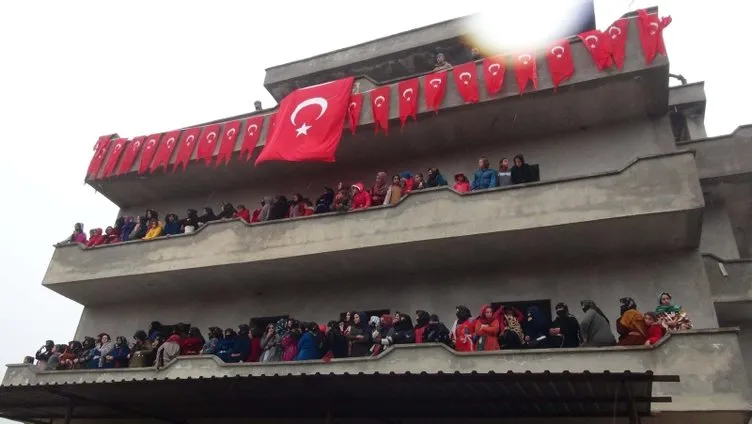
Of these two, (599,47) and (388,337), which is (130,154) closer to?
(388,337)

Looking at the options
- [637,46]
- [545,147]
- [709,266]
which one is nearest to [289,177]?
[545,147]

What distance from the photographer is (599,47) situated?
11.9 m

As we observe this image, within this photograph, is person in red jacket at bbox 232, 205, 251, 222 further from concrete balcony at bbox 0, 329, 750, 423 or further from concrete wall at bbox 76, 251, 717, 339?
concrete balcony at bbox 0, 329, 750, 423

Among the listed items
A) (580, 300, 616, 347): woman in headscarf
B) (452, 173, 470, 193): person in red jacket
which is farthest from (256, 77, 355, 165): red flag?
(580, 300, 616, 347): woman in headscarf

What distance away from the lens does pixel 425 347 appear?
9.75 meters

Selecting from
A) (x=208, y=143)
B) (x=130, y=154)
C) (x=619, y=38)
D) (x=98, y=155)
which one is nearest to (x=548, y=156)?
(x=619, y=38)

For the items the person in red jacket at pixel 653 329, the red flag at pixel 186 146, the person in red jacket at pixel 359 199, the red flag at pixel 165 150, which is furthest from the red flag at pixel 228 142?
the person in red jacket at pixel 653 329

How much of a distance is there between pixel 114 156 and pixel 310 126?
21.2ft

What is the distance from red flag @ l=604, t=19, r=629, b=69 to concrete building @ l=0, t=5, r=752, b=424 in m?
0.14

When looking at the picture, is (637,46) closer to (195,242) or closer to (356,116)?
(356,116)

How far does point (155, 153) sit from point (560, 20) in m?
11.9

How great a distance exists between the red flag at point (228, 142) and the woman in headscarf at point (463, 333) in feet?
26.2

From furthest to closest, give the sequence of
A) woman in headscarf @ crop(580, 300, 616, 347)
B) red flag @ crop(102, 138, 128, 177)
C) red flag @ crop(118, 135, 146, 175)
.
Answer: red flag @ crop(102, 138, 128, 177), red flag @ crop(118, 135, 146, 175), woman in headscarf @ crop(580, 300, 616, 347)

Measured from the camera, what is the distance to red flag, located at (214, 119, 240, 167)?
49.5 feet
